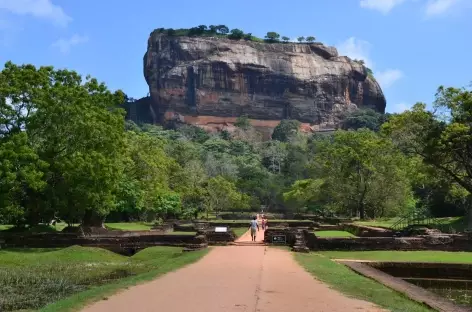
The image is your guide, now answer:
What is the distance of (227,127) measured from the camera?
452ft

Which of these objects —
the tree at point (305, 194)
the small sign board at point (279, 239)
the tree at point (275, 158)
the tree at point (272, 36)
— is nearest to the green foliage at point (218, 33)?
the tree at point (272, 36)

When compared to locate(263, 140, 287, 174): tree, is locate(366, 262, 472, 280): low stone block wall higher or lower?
lower

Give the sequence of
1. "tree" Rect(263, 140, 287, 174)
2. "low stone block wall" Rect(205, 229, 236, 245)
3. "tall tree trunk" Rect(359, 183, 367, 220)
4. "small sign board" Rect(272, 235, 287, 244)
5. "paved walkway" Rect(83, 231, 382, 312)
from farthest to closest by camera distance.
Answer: "tree" Rect(263, 140, 287, 174) < "tall tree trunk" Rect(359, 183, 367, 220) < "low stone block wall" Rect(205, 229, 236, 245) < "small sign board" Rect(272, 235, 287, 244) < "paved walkway" Rect(83, 231, 382, 312)

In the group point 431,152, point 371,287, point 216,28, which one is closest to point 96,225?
point 431,152

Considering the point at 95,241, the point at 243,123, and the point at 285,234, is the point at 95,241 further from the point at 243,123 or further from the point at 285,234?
the point at 243,123

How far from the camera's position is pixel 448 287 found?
14906mm

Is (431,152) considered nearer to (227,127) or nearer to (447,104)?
(447,104)

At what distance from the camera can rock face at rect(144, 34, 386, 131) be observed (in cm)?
13638

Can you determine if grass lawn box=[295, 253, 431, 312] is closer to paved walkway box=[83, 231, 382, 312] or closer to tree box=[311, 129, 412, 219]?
paved walkway box=[83, 231, 382, 312]

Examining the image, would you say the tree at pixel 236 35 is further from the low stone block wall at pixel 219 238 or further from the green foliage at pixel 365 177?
the low stone block wall at pixel 219 238

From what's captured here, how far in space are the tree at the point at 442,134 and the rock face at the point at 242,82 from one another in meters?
108

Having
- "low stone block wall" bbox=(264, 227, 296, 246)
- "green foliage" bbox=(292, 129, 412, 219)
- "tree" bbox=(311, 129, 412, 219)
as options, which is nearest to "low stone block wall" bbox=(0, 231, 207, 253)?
"low stone block wall" bbox=(264, 227, 296, 246)

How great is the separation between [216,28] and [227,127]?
30106 mm

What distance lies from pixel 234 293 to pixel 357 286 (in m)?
3.00
